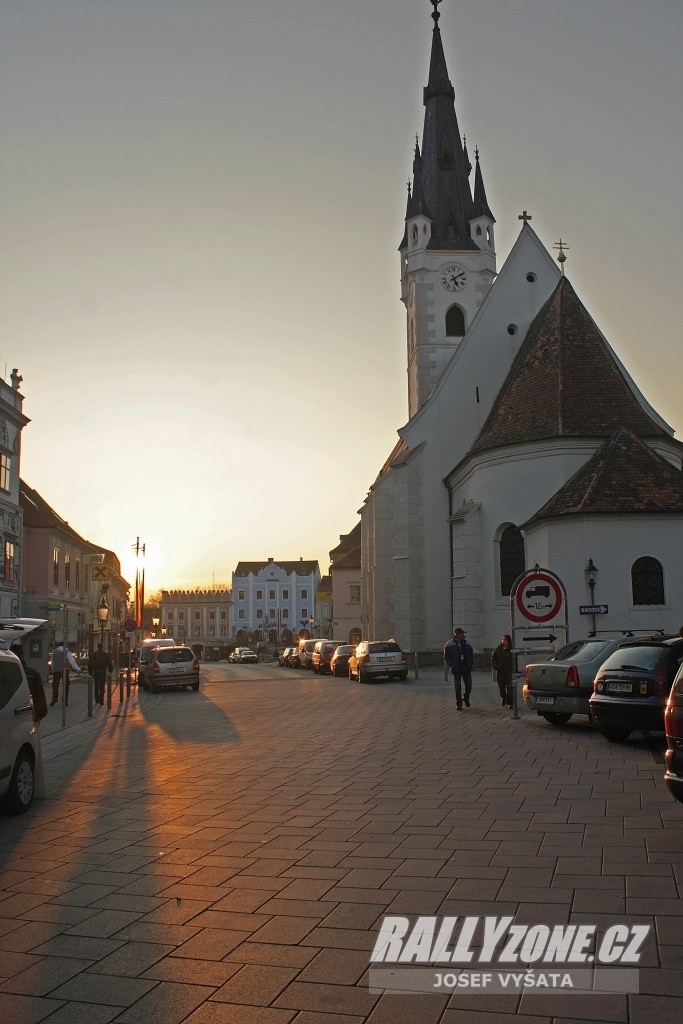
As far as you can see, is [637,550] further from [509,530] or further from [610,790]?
[610,790]

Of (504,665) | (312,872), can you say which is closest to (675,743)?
(312,872)

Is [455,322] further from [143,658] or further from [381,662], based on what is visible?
[143,658]

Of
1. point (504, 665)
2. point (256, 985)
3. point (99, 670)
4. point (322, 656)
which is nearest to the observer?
point (256, 985)

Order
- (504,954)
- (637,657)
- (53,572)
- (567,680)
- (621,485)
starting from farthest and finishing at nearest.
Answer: (53,572) < (621,485) < (567,680) < (637,657) < (504,954)

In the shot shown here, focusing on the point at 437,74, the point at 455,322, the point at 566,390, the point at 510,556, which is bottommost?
the point at 510,556

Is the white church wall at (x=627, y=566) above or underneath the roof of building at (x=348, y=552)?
underneath

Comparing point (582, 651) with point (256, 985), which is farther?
point (582, 651)

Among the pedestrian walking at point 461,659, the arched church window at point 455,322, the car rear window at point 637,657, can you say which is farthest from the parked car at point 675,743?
the arched church window at point 455,322

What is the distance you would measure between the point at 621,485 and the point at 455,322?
79.2ft

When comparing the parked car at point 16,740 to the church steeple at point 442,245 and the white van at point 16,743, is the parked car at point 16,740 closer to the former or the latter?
the white van at point 16,743

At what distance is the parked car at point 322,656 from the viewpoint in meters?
44.2

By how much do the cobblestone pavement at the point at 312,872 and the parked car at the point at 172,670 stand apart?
742 inches

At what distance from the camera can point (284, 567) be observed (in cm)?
14450

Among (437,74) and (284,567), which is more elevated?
(437,74)
